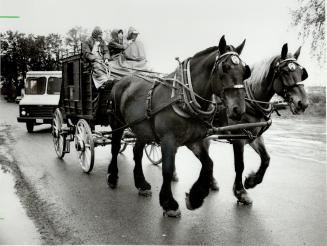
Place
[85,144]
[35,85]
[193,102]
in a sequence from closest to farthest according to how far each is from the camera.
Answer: [193,102] → [85,144] → [35,85]

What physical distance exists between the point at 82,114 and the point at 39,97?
756cm

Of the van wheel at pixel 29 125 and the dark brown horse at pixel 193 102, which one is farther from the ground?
the dark brown horse at pixel 193 102

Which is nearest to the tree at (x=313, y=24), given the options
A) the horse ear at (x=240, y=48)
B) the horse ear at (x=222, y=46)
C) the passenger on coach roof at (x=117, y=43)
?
the passenger on coach roof at (x=117, y=43)

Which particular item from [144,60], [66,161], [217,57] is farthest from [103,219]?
[66,161]

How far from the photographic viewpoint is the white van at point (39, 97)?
14.9 m

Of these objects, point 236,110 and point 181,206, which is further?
point 181,206

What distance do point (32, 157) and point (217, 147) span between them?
4.55m

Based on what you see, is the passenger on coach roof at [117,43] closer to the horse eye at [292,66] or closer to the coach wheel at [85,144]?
the coach wheel at [85,144]

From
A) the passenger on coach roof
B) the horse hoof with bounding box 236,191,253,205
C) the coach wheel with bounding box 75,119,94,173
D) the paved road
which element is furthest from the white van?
the horse hoof with bounding box 236,191,253,205

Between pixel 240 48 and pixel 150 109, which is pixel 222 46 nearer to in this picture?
pixel 240 48

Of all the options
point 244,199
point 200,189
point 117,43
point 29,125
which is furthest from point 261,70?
point 29,125

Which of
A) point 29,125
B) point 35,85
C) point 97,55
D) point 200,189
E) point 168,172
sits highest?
point 97,55

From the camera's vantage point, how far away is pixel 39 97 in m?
15.4

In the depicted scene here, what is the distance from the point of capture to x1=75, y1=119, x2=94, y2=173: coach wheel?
762 centimetres
